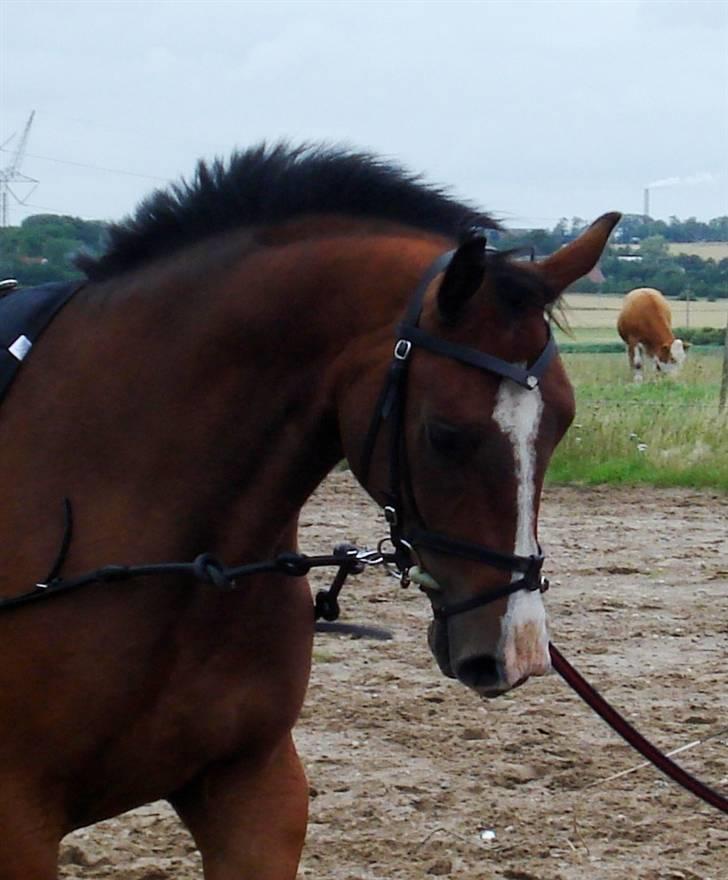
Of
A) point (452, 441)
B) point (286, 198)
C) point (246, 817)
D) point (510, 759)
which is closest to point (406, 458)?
point (452, 441)

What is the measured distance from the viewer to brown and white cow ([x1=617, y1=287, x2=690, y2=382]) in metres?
21.0

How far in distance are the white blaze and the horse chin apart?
14 cm

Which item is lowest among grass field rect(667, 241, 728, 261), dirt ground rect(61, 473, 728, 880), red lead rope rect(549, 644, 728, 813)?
dirt ground rect(61, 473, 728, 880)

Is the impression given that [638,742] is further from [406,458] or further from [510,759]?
[510,759]

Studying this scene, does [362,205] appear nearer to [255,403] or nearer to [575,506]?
[255,403]

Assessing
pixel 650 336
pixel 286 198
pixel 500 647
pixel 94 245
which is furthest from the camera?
pixel 650 336

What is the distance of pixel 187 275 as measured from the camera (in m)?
3.08

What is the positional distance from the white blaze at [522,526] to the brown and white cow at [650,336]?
720 inches

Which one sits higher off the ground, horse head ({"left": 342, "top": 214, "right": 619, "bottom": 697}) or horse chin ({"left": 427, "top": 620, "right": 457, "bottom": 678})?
horse head ({"left": 342, "top": 214, "right": 619, "bottom": 697})

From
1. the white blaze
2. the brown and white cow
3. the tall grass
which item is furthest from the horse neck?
the brown and white cow

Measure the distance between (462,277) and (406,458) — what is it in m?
0.36

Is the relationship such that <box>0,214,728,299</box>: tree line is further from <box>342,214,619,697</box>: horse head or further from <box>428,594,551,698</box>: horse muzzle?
<box>428,594,551,698</box>: horse muzzle

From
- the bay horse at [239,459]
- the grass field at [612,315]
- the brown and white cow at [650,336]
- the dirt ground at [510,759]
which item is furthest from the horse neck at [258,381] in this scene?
the grass field at [612,315]

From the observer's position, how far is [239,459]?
117 inches
